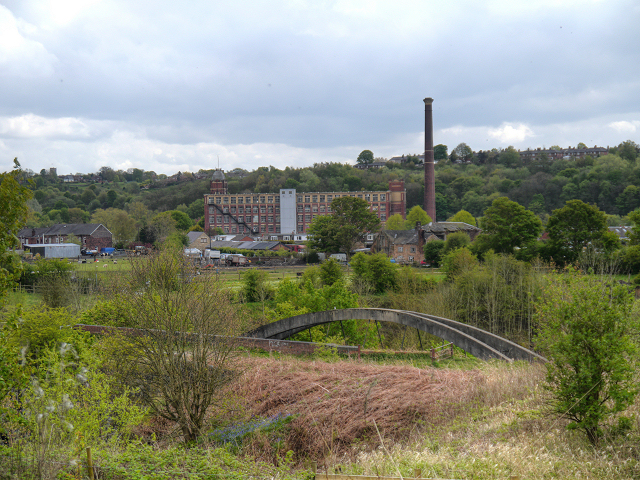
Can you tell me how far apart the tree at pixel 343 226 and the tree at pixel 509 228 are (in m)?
22.4

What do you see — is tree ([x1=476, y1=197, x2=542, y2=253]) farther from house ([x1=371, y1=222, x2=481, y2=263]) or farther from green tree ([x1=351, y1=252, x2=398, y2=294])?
house ([x1=371, y1=222, x2=481, y2=263])

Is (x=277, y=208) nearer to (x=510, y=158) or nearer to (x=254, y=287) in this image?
(x=254, y=287)

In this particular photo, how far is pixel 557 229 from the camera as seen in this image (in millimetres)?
44125

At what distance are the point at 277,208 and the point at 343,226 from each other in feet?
129

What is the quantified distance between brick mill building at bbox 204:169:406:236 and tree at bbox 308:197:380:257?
29584mm

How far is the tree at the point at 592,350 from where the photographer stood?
22.8 feet

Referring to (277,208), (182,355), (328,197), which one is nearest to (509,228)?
(182,355)

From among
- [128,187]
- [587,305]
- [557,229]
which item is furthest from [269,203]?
[587,305]

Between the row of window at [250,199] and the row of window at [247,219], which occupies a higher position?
the row of window at [250,199]

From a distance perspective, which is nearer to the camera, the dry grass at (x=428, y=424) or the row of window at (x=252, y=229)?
the dry grass at (x=428, y=424)

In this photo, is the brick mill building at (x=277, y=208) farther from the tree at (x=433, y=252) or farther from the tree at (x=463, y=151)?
the tree at (x=463, y=151)

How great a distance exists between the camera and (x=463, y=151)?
180000mm

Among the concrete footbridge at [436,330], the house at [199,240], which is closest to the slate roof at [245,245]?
the house at [199,240]

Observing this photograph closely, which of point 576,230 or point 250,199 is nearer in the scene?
point 576,230
